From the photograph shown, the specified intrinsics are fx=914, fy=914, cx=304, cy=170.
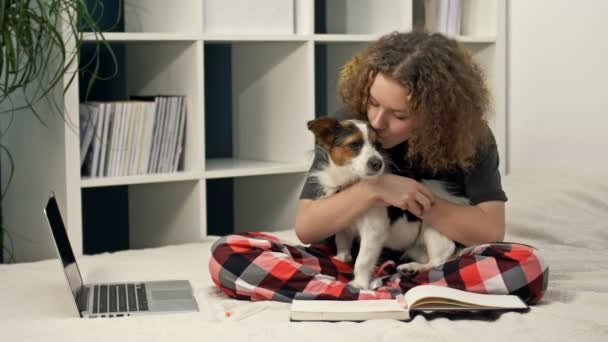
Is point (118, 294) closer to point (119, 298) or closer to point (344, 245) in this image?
point (119, 298)

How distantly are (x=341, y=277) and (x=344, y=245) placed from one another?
11cm

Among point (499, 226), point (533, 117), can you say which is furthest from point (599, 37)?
point (499, 226)

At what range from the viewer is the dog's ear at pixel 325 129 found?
1.87 meters

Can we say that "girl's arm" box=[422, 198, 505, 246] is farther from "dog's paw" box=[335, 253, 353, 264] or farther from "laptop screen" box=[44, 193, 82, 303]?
"laptop screen" box=[44, 193, 82, 303]

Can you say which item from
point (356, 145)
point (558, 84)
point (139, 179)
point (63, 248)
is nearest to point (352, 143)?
point (356, 145)

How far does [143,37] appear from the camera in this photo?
253 centimetres

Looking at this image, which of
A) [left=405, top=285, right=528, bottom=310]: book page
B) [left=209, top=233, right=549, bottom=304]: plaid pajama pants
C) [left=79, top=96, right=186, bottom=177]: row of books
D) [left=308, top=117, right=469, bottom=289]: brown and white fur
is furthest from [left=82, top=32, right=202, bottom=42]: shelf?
[left=405, top=285, right=528, bottom=310]: book page

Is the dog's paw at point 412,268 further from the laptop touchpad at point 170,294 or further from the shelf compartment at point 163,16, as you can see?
the shelf compartment at point 163,16

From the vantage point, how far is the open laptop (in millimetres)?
1813

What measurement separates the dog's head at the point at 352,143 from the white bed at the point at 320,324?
12.6 inches

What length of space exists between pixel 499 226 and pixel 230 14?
1.11 meters

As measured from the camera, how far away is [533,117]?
3168 millimetres

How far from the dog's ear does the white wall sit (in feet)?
4.37

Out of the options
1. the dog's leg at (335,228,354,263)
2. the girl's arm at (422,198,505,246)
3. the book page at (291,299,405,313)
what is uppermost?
the girl's arm at (422,198,505,246)
